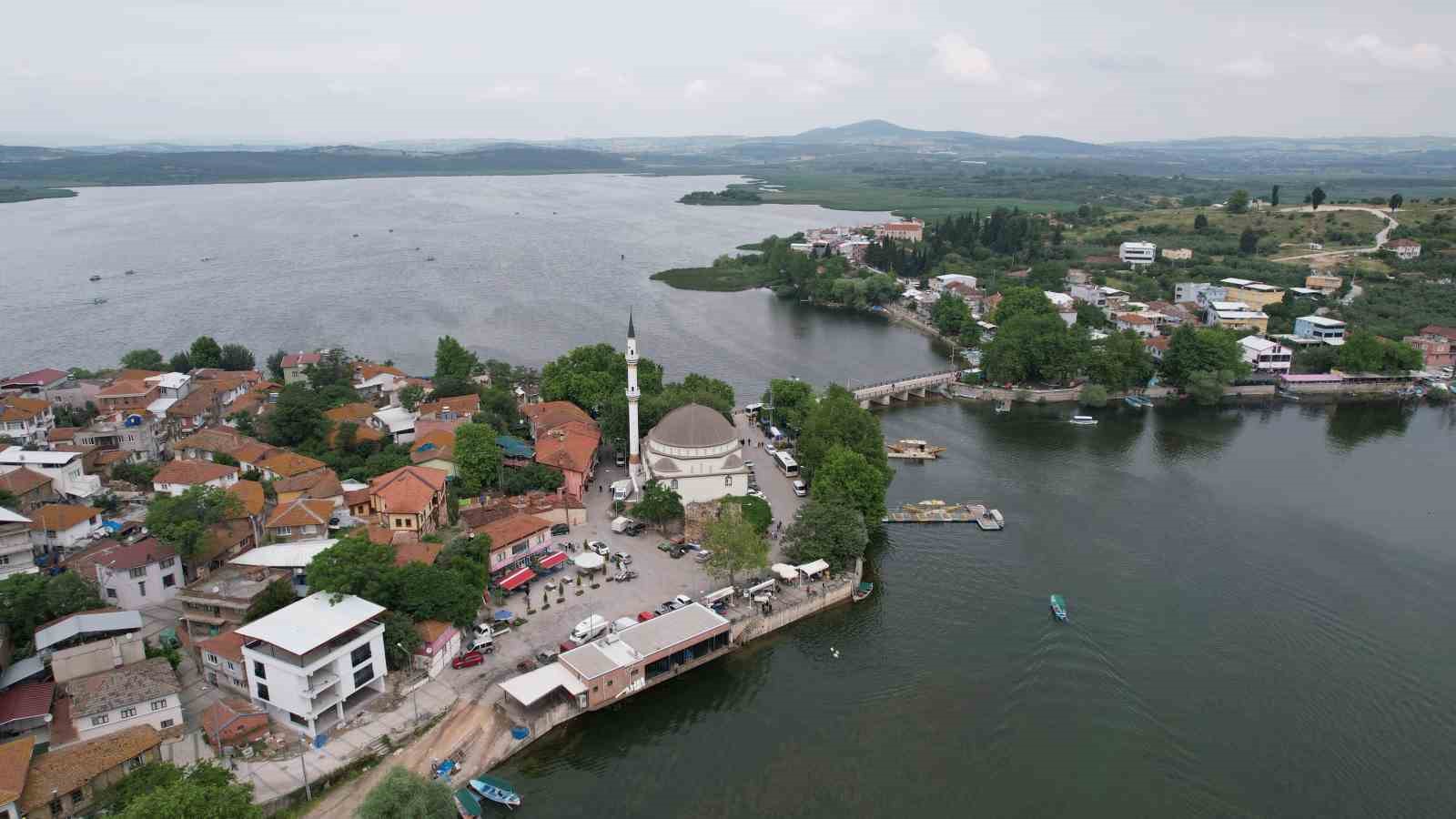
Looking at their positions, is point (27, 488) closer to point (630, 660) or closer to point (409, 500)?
point (409, 500)

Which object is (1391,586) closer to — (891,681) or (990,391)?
(891,681)

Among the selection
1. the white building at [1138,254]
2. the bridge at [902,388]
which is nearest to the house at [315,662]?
the bridge at [902,388]

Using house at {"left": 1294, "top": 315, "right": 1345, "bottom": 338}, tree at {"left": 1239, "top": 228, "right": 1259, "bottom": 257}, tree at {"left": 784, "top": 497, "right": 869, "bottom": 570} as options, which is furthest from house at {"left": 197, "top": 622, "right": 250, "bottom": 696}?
tree at {"left": 1239, "top": 228, "right": 1259, "bottom": 257}

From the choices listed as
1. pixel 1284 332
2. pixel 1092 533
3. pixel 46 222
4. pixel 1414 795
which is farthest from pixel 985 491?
pixel 46 222

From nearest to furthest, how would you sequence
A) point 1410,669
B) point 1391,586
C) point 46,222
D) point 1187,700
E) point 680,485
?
1. point 1187,700
2. point 1410,669
3. point 1391,586
4. point 680,485
5. point 46,222

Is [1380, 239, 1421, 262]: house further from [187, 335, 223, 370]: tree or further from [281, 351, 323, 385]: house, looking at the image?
[187, 335, 223, 370]: tree
